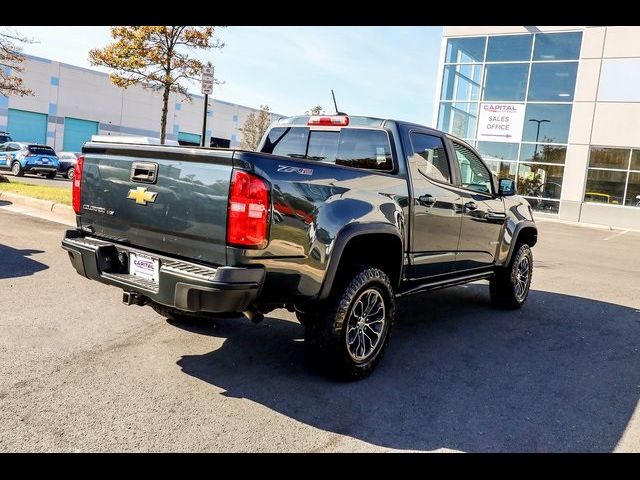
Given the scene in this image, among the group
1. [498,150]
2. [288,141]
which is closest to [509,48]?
[498,150]

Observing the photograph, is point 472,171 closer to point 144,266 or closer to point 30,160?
point 144,266

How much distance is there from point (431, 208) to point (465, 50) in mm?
22577

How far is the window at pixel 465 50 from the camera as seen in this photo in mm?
24359

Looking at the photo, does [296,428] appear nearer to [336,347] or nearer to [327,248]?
[336,347]

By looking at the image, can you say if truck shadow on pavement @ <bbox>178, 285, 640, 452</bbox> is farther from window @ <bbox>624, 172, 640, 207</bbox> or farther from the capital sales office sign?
the capital sales office sign

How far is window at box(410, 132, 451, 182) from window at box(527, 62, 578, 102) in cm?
2021

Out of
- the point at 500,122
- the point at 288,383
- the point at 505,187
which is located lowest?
the point at 288,383

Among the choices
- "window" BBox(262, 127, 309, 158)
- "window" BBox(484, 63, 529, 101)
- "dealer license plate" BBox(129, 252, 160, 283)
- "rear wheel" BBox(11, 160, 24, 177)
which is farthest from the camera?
"rear wheel" BBox(11, 160, 24, 177)

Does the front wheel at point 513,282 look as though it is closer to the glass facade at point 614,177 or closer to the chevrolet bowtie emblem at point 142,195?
the chevrolet bowtie emblem at point 142,195

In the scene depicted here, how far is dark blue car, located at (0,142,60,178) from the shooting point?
2311 cm

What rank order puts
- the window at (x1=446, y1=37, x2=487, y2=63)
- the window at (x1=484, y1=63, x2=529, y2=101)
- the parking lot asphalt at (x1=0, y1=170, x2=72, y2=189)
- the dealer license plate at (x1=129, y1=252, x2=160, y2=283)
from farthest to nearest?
the window at (x1=446, y1=37, x2=487, y2=63) → the window at (x1=484, y1=63, x2=529, y2=101) → the parking lot asphalt at (x1=0, y1=170, x2=72, y2=189) → the dealer license plate at (x1=129, y1=252, x2=160, y2=283)

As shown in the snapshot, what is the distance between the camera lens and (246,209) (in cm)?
317

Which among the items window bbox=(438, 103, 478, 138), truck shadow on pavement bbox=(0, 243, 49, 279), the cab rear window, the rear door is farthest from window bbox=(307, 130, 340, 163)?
window bbox=(438, 103, 478, 138)
